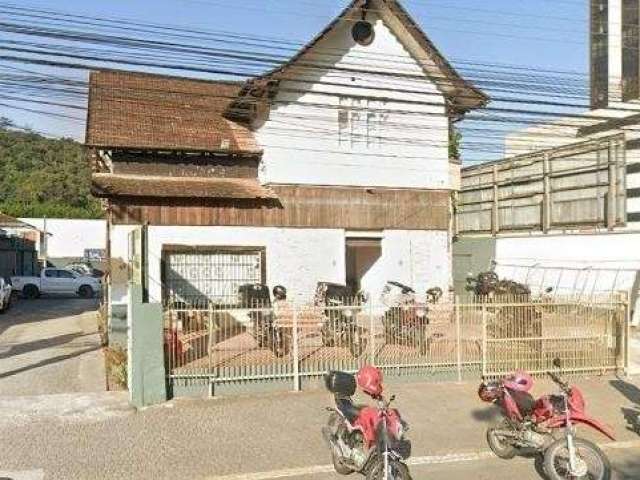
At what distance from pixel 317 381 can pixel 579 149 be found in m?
15.2

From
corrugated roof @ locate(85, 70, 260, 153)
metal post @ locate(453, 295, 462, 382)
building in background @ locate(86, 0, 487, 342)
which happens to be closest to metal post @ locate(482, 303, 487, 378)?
metal post @ locate(453, 295, 462, 382)

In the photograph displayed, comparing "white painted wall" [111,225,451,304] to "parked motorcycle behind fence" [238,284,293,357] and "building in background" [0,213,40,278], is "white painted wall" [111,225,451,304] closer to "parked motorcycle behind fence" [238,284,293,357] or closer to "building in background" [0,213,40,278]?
"parked motorcycle behind fence" [238,284,293,357]

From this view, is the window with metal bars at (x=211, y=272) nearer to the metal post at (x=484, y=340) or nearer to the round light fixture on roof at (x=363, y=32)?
the round light fixture on roof at (x=363, y=32)

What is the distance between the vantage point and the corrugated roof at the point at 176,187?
16016 millimetres

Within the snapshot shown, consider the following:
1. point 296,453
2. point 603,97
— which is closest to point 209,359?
point 296,453

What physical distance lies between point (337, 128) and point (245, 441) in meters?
11.5

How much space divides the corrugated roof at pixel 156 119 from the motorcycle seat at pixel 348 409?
1101 centimetres

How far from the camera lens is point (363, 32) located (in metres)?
18.9

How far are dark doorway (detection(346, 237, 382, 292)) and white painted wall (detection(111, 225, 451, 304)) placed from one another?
1.14ft

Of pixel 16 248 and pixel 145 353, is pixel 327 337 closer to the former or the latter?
pixel 145 353

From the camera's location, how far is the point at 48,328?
19766mm

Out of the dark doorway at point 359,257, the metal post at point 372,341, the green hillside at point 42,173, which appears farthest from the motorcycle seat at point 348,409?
the green hillside at point 42,173

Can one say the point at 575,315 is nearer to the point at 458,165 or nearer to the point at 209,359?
the point at 209,359

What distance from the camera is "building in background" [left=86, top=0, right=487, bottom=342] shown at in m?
16.8
